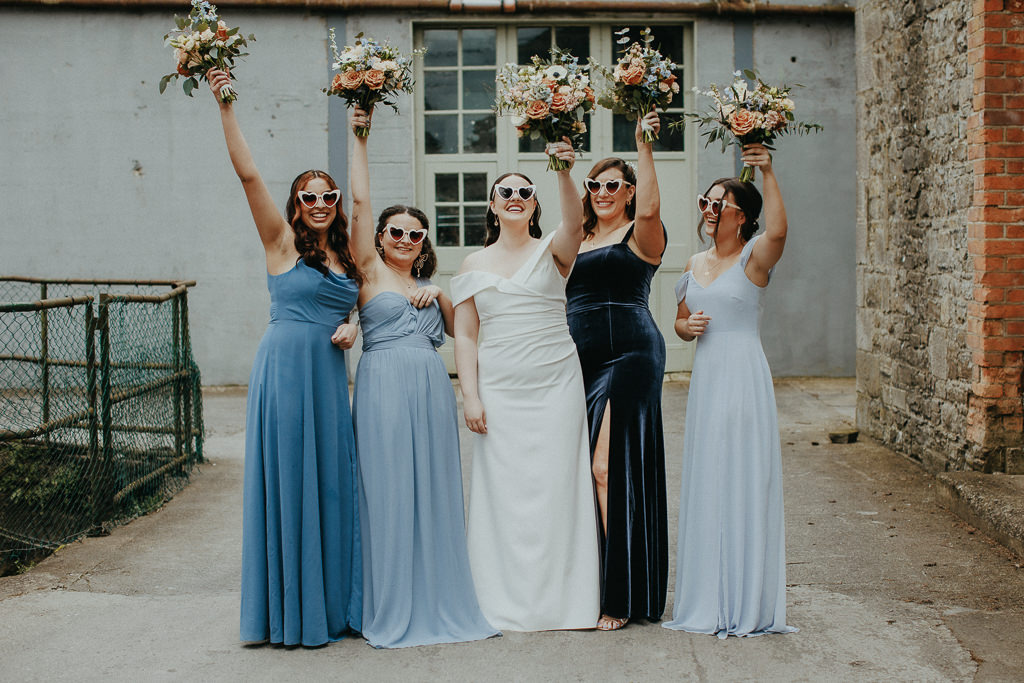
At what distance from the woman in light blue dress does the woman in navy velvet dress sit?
0.15m

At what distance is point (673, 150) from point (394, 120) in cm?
309

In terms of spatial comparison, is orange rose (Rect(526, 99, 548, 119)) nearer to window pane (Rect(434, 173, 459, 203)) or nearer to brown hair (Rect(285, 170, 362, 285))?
brown hair (Rect(285, 170, 362, 285))

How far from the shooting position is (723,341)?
190 inches

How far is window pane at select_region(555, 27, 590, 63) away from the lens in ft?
39.2

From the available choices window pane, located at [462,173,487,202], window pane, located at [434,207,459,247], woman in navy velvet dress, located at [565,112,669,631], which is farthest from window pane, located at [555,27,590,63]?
woman in navy velvet dress, located at [565,112,669,631]

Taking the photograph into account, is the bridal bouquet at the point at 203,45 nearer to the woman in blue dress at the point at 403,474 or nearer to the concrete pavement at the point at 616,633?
the woman in blue dress at the point at 403,474

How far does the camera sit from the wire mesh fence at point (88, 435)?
6.34 m

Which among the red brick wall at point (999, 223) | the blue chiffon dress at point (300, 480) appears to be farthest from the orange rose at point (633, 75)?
the red brick wall at point (999, 223)

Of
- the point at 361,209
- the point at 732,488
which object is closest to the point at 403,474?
the point at 361,209

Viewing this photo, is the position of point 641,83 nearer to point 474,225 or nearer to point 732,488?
point 732,488

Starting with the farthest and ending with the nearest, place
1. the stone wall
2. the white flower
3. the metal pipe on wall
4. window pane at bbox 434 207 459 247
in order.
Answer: window pane at bbox 434 207 459 247, the metal pipe on wall, the stone wall, the white flower

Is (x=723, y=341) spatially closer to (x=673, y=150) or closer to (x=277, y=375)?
(x=277, y=375)

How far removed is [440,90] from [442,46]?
0.47 m

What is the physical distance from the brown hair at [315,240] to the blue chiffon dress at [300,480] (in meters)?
0.04
